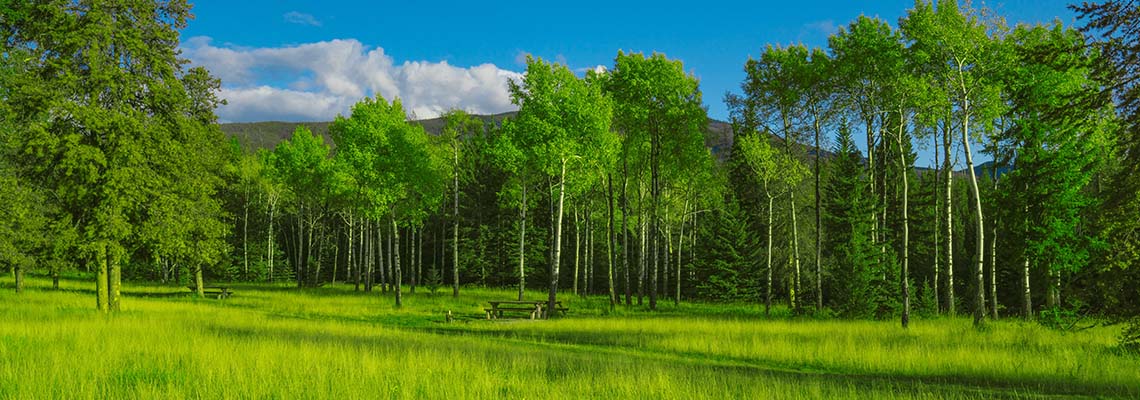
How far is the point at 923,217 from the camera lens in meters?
47.9

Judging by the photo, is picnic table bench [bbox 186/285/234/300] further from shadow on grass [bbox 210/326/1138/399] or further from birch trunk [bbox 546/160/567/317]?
shadow on grass [bbox 210/326/1138/399]

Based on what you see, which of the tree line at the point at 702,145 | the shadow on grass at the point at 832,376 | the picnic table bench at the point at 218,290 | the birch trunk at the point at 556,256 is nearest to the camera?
the shadow on grass at the point at 832,376

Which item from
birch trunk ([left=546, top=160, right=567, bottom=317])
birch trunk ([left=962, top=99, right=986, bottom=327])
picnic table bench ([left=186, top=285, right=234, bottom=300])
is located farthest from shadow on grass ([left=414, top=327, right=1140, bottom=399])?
picnic table bench ([left=186, top=285, right=234, bottom=300])

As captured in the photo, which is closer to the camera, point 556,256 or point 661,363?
point 661,363

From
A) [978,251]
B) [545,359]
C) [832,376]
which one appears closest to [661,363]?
[545,359]

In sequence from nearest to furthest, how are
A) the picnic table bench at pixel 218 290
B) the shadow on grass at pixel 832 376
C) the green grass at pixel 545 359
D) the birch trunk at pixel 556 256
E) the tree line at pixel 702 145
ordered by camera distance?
1. the green grass at pixel 545 359
2. the shadow on grass at pixel 832 376
3. the tree line at pixel 702 145
4. the birch trunk at pixel 556 256
5. the picnic table bench at pixel 218 290

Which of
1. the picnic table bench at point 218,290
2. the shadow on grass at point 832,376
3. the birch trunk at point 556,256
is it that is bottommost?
the picnic table bench at point 218,290

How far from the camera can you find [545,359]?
506 inches

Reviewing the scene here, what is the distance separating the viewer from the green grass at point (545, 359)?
8.54 metres

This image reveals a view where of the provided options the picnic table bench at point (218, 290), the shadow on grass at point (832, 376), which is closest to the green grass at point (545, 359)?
the shadow on grass at point (832, 376)

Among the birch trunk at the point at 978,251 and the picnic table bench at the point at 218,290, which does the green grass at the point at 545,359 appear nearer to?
the birch trunk at the point at 978,251

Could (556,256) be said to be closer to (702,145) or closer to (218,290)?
(702,145)

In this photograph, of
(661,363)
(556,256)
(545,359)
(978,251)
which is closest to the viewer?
(545,359)

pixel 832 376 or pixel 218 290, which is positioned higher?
pixel 832 376
